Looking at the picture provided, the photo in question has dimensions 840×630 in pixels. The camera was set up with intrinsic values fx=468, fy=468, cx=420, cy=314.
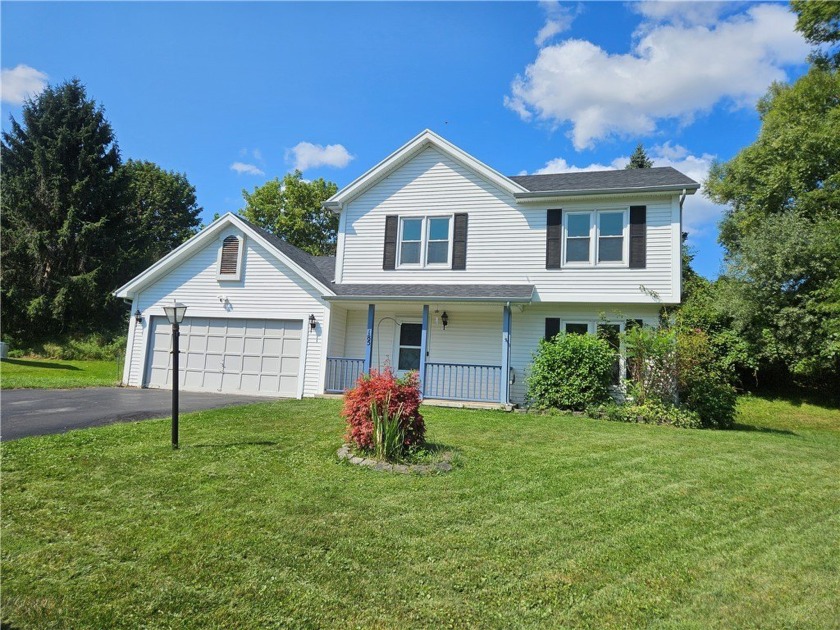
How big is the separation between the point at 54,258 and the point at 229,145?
68.6ft

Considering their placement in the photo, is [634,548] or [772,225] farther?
[772,225]

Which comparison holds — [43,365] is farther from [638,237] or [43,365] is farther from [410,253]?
[638,237]

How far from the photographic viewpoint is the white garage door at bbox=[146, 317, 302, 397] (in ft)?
45.7

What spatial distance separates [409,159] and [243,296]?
6.58 metres

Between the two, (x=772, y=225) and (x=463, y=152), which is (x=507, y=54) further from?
(x=772, y=225)

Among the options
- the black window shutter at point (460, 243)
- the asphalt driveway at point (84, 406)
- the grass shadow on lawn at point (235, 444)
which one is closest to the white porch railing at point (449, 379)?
the asphalt driveway at point (84, 406)

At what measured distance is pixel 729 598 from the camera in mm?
3123

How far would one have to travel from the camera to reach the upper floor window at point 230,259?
14.3 metres

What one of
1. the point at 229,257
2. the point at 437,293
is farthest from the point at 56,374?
the point at 437,293

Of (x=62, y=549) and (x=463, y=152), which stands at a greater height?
(x=463, y=152)

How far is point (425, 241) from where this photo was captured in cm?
1398

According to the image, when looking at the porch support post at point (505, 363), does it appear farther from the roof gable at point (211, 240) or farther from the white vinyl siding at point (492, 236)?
the roof gable at point (211, 240)

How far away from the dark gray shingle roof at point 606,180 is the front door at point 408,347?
530 cm

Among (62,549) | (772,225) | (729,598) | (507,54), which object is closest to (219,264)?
(507,54)
